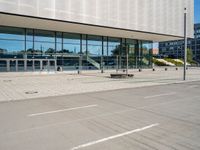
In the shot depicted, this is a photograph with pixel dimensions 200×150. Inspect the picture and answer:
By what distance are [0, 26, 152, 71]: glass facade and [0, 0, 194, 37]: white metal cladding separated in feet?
17.9

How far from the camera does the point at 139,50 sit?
151 feet

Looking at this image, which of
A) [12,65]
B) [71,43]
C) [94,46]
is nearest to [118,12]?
[94,46]

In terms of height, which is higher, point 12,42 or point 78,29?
point 78,29

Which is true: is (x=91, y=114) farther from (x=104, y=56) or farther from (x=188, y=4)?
(x=188, y=4)

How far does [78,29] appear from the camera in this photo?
3281 cm

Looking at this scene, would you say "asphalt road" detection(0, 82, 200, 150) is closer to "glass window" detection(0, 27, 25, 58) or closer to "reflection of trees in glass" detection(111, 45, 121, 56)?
"glass window" detection(0, 27, 25, 58)

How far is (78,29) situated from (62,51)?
4603 millimetres

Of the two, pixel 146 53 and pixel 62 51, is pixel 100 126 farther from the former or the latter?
pixel 146 53

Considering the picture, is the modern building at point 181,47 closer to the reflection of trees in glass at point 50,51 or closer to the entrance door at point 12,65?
the reflection of trees in glass at point 50,51

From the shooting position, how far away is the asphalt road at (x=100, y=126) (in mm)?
5371

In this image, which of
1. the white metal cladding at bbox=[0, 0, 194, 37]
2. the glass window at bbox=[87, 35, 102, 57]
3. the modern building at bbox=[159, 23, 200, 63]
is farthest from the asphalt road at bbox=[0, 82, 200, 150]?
the modern building at bbox=[159, 23, 200, 63]

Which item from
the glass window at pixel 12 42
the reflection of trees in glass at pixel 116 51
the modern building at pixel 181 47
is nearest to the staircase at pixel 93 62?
the reflection of trees in glass at pixel 116 51

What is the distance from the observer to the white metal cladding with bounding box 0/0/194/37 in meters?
24.6

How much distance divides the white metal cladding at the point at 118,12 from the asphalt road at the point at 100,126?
1668 cm
